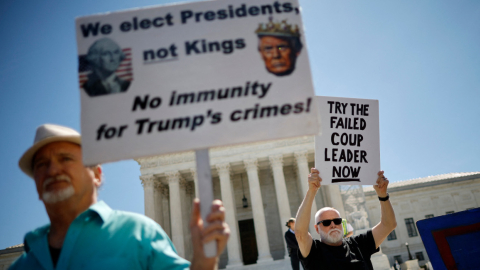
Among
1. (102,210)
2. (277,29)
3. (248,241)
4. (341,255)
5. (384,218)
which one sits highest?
(277,29)

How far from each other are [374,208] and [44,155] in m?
44.9

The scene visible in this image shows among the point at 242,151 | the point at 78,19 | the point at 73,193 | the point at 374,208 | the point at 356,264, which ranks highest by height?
the point at 242,151

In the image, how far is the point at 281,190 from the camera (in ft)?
88.9

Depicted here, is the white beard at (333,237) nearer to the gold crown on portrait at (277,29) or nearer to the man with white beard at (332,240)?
the man with white beard at (332,240)

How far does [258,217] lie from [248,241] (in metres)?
5.53

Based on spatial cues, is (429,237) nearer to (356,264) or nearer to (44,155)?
(356,264)

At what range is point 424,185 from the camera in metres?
41.9

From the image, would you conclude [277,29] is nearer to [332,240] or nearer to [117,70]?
[117,70]

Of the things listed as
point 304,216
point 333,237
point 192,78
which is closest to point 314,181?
point 304,216

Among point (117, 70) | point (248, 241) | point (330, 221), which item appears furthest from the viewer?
point (248, 241)

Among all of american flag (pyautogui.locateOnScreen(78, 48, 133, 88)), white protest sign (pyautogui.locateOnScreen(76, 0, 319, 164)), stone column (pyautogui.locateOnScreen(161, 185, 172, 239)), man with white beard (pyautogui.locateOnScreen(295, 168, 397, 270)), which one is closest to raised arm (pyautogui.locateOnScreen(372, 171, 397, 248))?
man with white beard (pyautogui.locateOnScreen(295, 168, 397, 270))

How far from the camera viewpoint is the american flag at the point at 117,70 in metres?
2.28

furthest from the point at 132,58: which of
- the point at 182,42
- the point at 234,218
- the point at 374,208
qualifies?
the point at 374,208

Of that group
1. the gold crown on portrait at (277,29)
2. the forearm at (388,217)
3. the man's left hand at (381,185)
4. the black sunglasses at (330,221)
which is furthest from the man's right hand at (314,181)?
the gold crown on portrait at (277,29)
